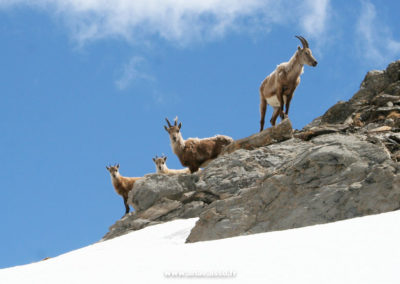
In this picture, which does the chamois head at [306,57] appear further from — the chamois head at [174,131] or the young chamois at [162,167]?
the young chamois at [162,167]

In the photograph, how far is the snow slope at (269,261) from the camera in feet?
18.3

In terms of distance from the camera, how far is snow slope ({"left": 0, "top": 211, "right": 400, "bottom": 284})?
5574 mm

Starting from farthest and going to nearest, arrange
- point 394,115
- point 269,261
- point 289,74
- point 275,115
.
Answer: point 275,115, point 289,74, point 394,115, point 269,261

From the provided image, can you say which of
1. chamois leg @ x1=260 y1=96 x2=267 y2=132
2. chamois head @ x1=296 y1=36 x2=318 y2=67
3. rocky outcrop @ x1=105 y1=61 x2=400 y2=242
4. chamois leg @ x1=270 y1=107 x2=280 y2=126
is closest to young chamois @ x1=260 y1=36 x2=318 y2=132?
chamois head @ x1=296 y1=36 x2=318 y2=67

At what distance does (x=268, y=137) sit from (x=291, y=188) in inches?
198

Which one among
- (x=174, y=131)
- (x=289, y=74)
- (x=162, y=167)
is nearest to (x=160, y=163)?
(x=162, y=167)

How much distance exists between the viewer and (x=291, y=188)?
407 inches

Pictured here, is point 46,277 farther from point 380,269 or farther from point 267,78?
point 267,78

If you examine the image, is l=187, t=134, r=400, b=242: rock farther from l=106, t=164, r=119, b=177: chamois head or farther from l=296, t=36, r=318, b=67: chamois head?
l=106, t=164, r=119, b=177: chamois head

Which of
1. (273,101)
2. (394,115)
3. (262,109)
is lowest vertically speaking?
(394,115)

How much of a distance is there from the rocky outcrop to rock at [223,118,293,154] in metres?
0.61

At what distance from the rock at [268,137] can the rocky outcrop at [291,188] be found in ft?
2.01

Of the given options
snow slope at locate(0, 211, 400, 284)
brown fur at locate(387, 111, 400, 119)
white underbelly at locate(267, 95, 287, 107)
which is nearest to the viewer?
snow slope at locate(0, 211, 400, 284)

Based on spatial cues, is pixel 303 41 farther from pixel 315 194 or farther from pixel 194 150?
pixel 315 194
